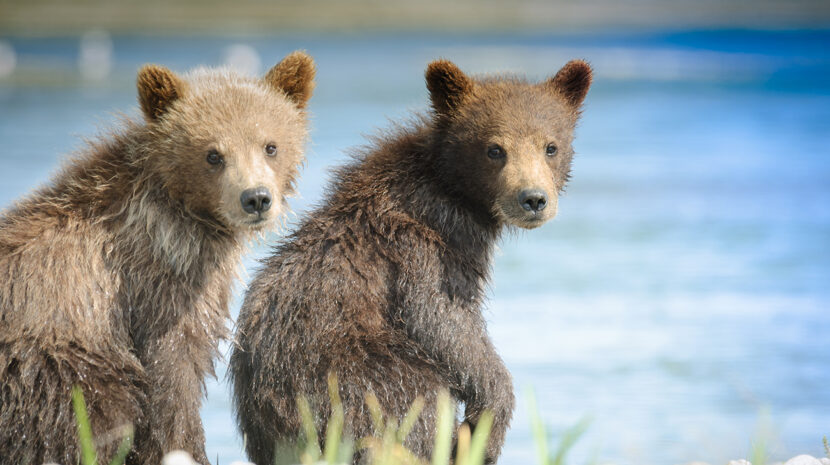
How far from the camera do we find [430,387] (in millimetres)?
6223

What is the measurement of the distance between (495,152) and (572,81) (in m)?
0.83

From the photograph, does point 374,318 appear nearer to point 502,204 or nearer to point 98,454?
point 502,204

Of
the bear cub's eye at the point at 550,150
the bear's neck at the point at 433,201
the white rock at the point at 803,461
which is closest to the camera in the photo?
the white rock at the point at 803,461

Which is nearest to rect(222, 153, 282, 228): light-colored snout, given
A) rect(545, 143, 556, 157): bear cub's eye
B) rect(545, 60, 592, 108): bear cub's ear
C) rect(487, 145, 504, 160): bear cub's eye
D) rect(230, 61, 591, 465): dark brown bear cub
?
rect(230, 61, 591, 465): dark brown bear cub

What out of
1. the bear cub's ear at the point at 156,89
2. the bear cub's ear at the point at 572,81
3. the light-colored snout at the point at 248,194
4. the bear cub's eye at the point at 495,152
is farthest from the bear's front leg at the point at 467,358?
the bear cub's ear at the point at 156,89

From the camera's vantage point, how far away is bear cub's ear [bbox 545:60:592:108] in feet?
22.9

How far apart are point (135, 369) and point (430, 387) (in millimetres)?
1569

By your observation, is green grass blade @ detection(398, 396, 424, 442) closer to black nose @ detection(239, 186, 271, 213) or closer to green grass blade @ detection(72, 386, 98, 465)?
black nose @ detection(239, 186, 271, 213)

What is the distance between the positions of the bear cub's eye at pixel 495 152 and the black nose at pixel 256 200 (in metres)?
1.36

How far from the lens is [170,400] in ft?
19.6

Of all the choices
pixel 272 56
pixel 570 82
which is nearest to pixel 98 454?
pixel 570 82

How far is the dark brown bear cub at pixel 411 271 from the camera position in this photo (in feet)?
20.0

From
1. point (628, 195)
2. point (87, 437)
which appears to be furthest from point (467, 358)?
point (628, 195)

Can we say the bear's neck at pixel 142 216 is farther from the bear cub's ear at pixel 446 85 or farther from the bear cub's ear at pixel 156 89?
the bear cub's ear at pixel 446 85
